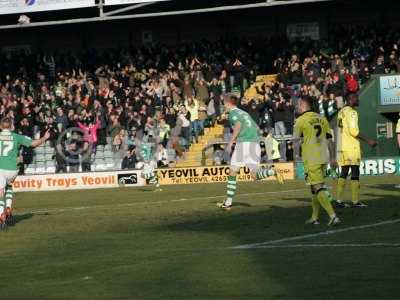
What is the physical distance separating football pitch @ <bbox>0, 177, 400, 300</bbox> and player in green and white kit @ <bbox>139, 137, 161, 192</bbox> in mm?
8760

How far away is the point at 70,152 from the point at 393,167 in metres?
11.5

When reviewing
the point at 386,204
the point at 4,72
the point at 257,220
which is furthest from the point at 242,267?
the point at 4,72

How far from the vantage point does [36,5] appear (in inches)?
1531

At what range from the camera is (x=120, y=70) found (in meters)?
43.0

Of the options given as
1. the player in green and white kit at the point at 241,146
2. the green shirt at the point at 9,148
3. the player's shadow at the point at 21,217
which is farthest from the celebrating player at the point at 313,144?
the player's shadow at the point at 21,217

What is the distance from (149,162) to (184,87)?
19.1ft

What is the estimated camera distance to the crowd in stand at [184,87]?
3581 cm

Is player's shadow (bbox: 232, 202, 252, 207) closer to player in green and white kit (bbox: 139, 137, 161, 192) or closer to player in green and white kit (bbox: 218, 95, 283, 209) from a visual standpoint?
player in green and white kit (bbox: 218, 95, 283, 209)

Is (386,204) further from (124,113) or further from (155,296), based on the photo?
(124,113)

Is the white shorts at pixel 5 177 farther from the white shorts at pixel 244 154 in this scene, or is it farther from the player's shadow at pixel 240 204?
the player's shadow at pixel 240 204

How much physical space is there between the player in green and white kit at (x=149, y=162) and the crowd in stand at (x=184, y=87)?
325 millimetres

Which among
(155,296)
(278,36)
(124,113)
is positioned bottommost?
(155,296)

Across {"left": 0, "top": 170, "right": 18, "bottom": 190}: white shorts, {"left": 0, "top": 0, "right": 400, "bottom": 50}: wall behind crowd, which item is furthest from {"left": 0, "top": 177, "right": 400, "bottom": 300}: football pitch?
{"left": 0, "top": 0, "right": 400, "bottom": 50}: wall behind crowd

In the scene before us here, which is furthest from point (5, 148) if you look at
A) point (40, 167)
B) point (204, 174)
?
point (40, 167)
